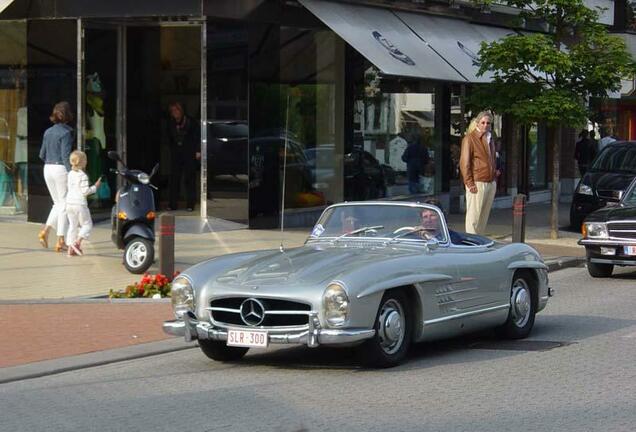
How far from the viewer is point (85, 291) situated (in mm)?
14000

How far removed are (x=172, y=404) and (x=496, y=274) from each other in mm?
3587

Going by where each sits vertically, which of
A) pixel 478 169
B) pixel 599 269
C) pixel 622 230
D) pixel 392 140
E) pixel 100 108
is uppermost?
pixel 100 108

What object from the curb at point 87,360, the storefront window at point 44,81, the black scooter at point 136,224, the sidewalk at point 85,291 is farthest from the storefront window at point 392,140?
the curb at point 87,360

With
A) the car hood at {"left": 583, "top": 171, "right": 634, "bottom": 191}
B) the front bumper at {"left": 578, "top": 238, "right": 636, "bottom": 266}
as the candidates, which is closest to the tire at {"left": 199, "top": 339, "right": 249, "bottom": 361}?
the front bumper at {"left": 578, "top": 238, "right": 636, "bottom": 266}

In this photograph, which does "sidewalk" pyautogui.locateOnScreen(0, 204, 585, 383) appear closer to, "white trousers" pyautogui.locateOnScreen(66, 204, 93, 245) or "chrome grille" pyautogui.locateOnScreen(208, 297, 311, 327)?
"white trousers" pyautogui.locateOnScreen(66, 204, 93, 245)

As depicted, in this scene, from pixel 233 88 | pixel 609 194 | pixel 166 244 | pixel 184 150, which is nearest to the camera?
pixel 166 244

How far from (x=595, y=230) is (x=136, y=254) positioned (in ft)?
19.9

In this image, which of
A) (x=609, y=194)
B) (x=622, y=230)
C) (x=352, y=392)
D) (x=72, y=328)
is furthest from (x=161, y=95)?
(x=352, y=392)

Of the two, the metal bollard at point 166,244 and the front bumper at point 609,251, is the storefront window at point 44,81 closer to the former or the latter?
the metal bollard at point 166,244

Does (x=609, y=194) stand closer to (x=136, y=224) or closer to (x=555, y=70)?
(x=555, y=70)

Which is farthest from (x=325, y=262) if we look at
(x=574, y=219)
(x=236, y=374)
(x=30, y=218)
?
(x=574, y=219)

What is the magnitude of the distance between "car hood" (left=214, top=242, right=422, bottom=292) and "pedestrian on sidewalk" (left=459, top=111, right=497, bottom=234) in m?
8.48

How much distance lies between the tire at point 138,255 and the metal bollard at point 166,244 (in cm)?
114

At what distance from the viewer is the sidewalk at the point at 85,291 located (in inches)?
428
